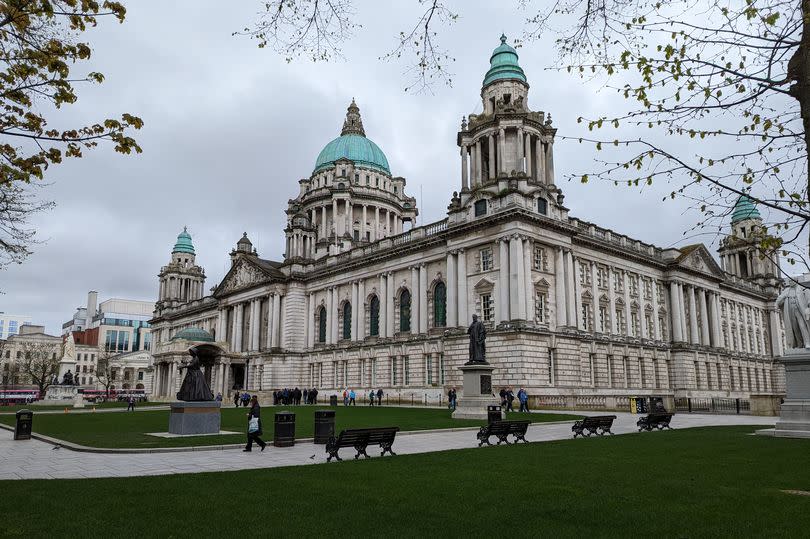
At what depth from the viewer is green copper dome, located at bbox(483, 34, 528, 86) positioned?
1891 inches

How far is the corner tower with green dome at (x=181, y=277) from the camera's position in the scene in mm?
96625

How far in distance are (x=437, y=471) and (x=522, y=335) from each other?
27.6 meters

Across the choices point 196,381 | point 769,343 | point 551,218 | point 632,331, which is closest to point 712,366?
point 632,331

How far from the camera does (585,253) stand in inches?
1893

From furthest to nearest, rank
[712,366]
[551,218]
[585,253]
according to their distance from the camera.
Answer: [712,366] < [585,253] < [551,218]

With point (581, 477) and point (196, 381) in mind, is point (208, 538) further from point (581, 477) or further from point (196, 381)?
point (196, 381)

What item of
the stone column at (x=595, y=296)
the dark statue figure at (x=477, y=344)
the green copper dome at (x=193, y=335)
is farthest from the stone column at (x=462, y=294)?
the green copper dome at (x=193, y=335)

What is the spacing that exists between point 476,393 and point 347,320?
31.4 m

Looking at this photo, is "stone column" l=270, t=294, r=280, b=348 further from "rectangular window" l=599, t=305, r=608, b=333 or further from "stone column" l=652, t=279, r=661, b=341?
"stone column" l=652, t=279, r=661, b=341

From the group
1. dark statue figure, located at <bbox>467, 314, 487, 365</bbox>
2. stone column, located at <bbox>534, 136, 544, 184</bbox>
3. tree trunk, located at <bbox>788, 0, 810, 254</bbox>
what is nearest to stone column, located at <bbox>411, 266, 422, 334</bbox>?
stone column, located at <bbox>534, 136, 544, 184</bbox>

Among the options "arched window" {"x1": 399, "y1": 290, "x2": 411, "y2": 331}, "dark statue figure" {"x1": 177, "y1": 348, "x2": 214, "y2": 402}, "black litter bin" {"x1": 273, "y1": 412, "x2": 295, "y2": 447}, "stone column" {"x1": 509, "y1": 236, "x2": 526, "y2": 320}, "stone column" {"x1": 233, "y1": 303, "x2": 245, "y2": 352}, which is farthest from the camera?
"stone column" {"x1": 233, "y1": 303, "x2": 245, "y2": 352}

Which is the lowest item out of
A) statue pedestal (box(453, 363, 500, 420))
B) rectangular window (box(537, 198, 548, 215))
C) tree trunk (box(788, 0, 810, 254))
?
statue pedestal (box(453, 363, 500, 420))

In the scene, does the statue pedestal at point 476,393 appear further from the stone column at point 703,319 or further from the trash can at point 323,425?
the stone column at point 703,319

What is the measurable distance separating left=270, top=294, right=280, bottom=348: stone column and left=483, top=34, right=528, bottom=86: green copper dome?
30787 mm
